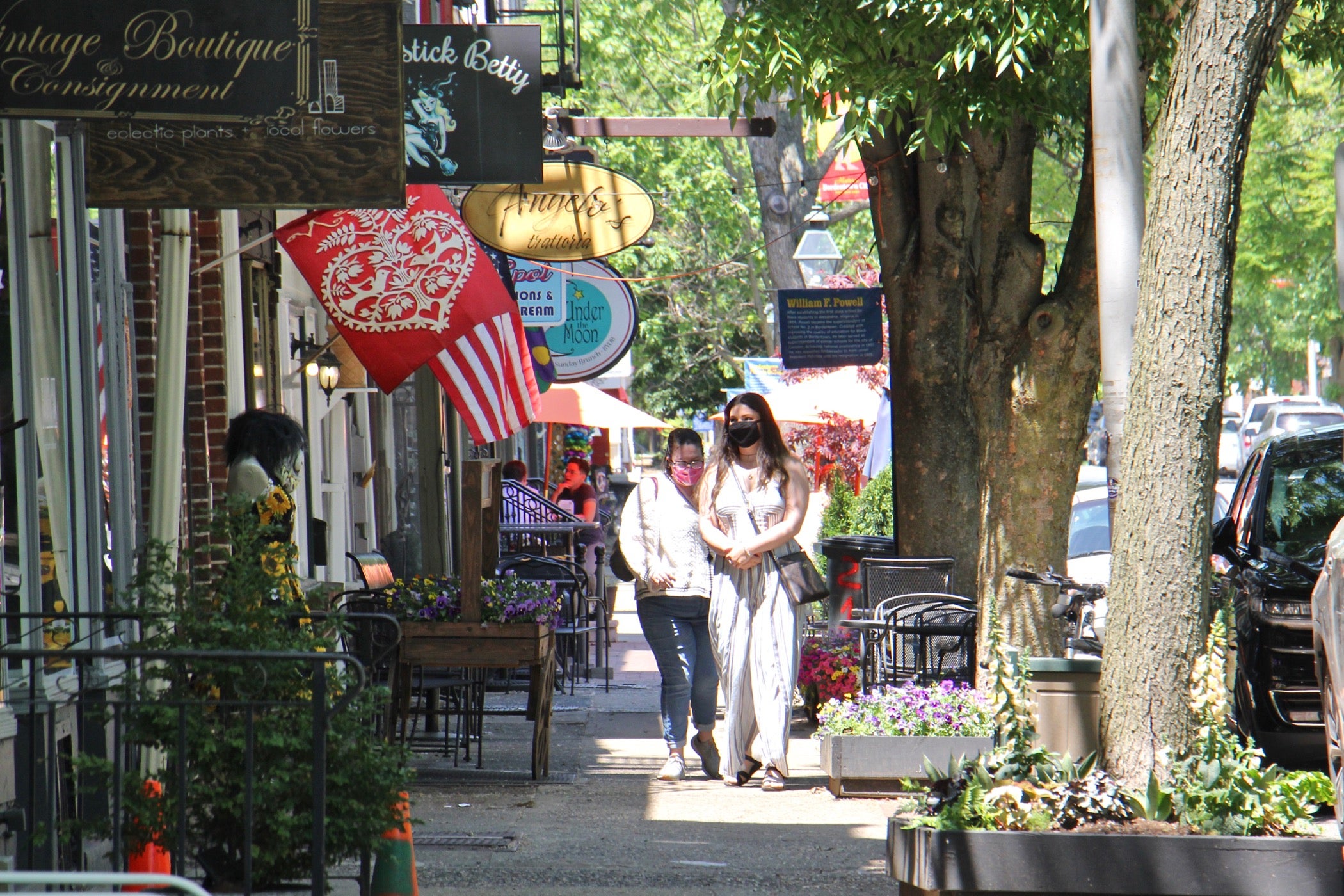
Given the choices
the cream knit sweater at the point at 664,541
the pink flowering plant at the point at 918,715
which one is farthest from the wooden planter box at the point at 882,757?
the cream knit sweater at the point at 664,541

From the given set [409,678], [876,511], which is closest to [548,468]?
[876,511]

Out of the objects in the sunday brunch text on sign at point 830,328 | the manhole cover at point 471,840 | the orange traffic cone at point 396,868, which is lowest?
the manhole cover at point 471,840

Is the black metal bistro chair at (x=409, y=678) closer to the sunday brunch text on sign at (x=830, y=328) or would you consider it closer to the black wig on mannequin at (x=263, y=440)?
the black wig on mannequin at (x=263, y=440)

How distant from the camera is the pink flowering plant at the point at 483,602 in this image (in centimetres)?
786

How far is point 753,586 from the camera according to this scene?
8.12 m

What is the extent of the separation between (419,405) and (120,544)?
7867mm

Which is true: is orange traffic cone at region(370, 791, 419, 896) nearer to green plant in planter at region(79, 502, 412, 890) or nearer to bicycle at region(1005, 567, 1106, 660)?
green plant in planter at region(79, 502, 412, 890)

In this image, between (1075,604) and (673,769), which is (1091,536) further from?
(673,769)

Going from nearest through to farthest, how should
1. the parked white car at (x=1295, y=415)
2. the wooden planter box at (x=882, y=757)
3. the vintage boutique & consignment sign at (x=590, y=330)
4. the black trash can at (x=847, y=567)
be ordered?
the wooden planter box at (x=882, y=757) < the black trash can at (x=847, y=567) < the vintage boutique & consignment sign at (x=590, y=330) < the parked white car at (x=1295, y=415)

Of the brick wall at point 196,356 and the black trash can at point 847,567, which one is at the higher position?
the brick wall at point 196,356

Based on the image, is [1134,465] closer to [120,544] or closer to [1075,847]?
[1075,847]

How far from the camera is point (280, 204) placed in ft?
17.1

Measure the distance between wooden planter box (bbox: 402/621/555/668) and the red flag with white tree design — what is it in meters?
1.49

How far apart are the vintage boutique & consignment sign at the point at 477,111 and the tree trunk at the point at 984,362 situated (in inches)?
86.8
